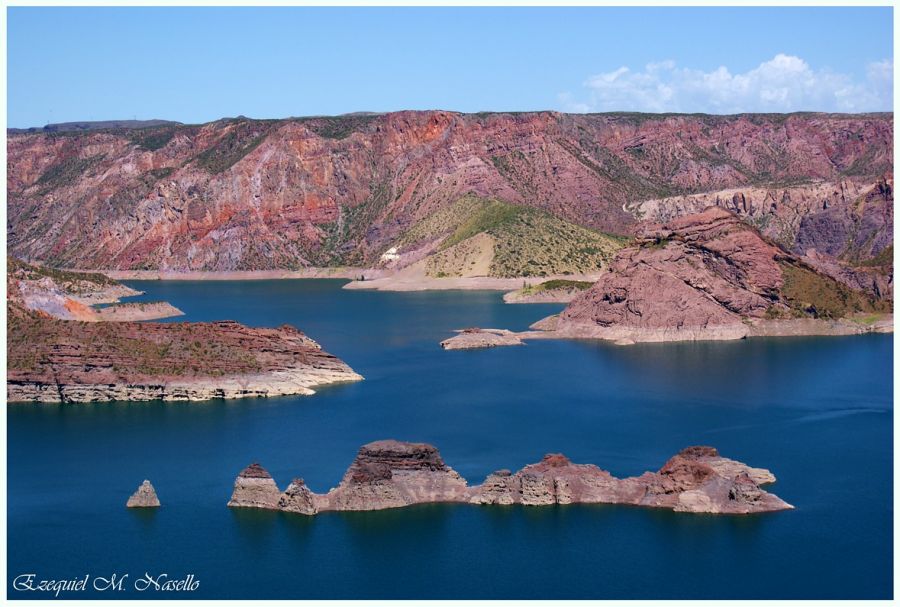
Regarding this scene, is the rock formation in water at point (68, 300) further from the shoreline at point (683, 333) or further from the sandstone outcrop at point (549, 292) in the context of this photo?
the sandstone outcrop at point (549, 292)

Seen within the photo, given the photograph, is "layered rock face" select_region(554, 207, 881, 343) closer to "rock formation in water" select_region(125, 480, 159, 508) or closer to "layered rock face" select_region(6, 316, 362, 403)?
"layered rock face" select_region(6, 316, 362, 403)

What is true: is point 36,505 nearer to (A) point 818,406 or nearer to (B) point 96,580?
(B) point 96,580

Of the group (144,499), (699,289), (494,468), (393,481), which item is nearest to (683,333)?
(699,289)

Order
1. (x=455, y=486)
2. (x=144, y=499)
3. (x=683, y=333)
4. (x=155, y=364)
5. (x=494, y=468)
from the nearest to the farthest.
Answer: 1. (x=455, y=486)
2. (x=144, y=499)
3. (x=494, y=468)
4. (x=155, y=364)
5. (x=683, y=333)

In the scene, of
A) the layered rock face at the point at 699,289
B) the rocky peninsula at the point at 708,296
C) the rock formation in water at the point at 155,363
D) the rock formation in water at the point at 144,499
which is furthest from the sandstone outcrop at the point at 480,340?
the rock formation in water at the point at 144,499

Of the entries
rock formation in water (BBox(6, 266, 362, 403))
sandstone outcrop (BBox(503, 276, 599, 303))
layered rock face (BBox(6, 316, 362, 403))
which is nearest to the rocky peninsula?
rock formation in water (BBox(6, 266, 362, 403))

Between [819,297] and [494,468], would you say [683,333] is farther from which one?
[494,468]

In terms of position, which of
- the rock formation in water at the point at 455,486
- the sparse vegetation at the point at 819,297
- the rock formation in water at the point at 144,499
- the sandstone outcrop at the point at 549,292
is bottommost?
the rock formation in water at the point at 144,499
